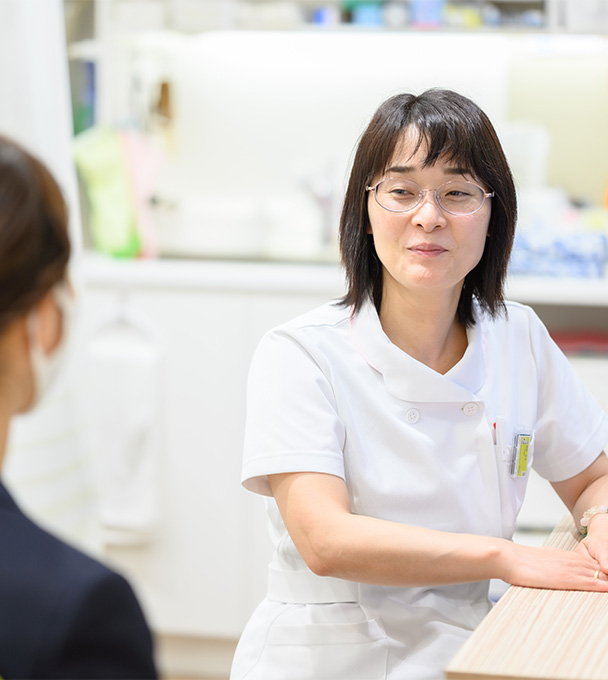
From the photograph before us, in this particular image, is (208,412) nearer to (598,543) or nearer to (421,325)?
(421,325)

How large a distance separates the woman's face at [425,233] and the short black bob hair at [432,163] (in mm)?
15

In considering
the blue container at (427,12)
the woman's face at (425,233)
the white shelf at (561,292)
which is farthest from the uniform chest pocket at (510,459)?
the blue container at (427,12)

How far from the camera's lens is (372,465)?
4.24ft

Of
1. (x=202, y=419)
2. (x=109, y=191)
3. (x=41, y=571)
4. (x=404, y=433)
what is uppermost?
(x=41, y=571)

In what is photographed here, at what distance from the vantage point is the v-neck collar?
4.27 feet

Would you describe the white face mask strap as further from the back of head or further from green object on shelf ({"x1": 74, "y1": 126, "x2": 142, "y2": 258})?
green object on shelf ({"x1": 74, "y1": 126, "x2": 142, "y2": 258})

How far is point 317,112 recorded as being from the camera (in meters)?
3.03

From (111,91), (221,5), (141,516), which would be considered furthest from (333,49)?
(141,516)

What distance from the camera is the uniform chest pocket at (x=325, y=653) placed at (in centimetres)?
121

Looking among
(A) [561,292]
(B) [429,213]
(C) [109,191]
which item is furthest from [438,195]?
(C) [109,191]

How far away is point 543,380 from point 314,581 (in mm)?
464

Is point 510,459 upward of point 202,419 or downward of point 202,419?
upward

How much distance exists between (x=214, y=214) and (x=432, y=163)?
152 cm

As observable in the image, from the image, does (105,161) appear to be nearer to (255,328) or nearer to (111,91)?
(111,91)
